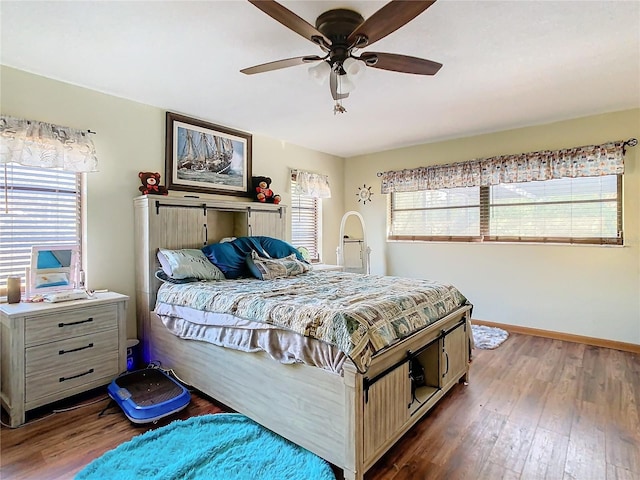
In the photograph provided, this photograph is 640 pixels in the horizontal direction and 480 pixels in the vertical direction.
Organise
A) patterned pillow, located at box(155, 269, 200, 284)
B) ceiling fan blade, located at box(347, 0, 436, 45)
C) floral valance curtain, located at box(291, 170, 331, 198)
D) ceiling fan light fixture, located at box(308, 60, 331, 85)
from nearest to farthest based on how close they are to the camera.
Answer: ceiling fan blade, located at box(347, 0, 436, 45)
ceiling fan light fixture, located at box(308, 60, 331, 85)
patterned pillow, located at box(155, 269, 200, 284)
floral valance curtain, located at box(291, 170, 331, 198)

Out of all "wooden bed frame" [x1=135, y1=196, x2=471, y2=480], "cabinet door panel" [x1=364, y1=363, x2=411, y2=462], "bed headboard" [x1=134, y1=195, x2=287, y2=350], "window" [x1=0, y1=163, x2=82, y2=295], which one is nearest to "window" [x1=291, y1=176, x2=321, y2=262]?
"bed headboard" [x1=134, y1=195, x2=287, y2=350]

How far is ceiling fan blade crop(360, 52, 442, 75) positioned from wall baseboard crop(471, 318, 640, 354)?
345 centimetres

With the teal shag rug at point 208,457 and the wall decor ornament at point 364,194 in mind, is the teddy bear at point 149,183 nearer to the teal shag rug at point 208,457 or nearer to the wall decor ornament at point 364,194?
the teal shag rug at point 208,457

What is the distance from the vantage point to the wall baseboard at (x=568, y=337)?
358cm

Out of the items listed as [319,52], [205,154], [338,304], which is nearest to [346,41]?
[319,52]

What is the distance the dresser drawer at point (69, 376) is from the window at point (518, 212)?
3.97 metres

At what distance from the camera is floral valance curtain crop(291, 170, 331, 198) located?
16.2 ft

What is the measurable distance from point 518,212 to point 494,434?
2.95 meters

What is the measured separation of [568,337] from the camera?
153 inches

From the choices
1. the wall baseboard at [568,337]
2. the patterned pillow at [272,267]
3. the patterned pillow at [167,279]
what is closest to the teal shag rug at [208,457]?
the patterned pillow at [167,279]

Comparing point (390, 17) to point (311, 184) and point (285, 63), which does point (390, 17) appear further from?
point (311, 184)

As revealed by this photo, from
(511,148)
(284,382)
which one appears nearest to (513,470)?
(284,382)

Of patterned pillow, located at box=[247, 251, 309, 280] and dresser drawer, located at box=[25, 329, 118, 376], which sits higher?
patterned pillow, located at box=[247, 251, 309, 280]

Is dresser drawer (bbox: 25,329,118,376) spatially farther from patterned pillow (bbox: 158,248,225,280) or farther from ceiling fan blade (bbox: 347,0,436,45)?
ceiling fan blade (bbox: 347,0,436,45)
